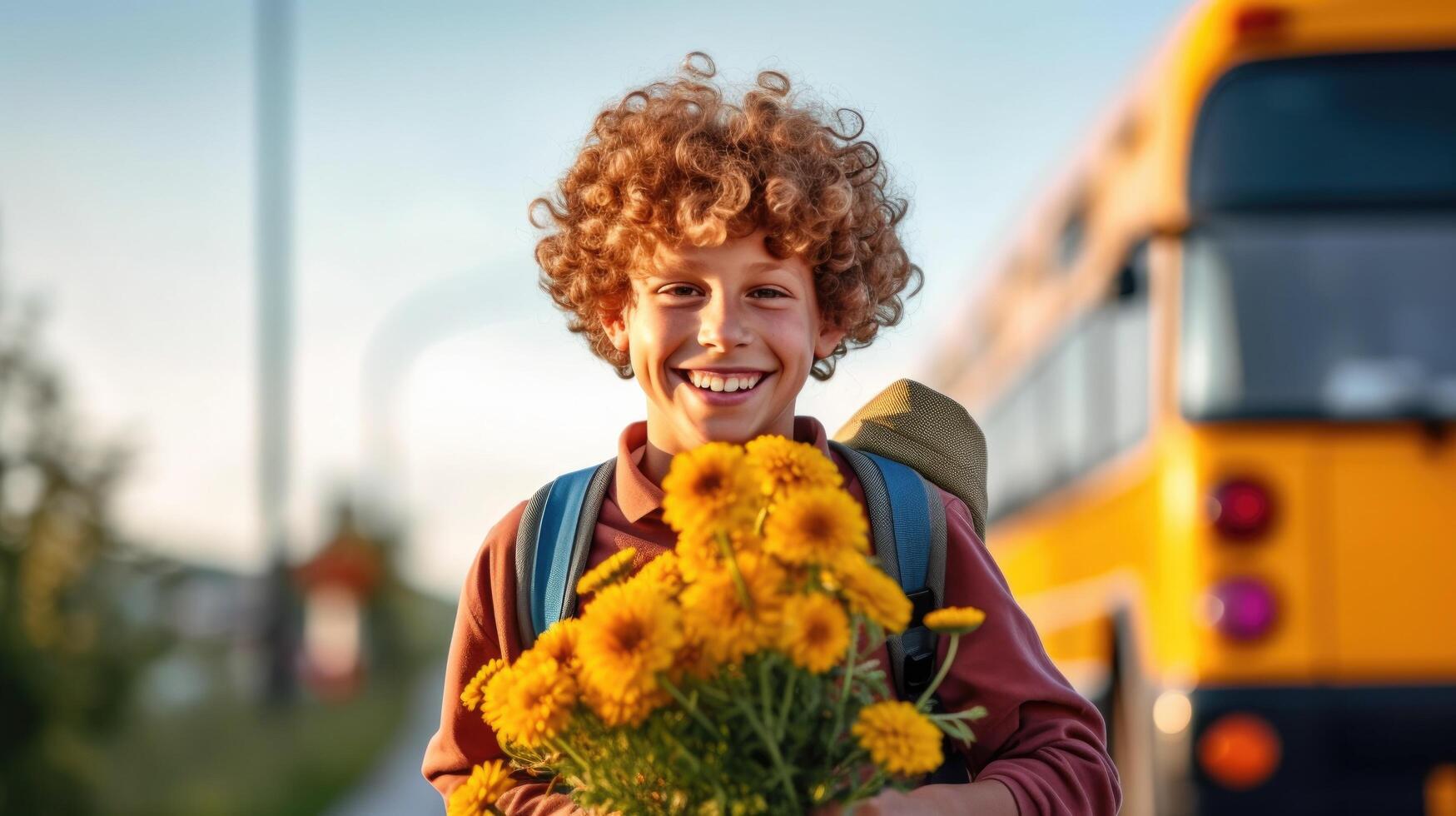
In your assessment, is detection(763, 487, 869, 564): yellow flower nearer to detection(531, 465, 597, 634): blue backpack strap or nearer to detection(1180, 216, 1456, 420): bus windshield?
detection(531, 465, 597, 634): blue backpack strap

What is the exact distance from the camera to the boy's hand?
5.94ft

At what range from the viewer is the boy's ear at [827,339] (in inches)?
91.9

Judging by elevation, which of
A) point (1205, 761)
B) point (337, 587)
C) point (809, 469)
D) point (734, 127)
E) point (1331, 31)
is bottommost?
point (337, 587)

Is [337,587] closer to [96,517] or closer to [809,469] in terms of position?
[96,517]

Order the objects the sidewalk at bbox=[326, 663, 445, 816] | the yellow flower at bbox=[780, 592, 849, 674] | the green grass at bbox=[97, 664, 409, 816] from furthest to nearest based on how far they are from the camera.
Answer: the sidewalk at bbox=[326, 663, 445, 816] → the green grass at bbox=[97, 664, 409, 816] → the yellow flower at bbox=[780, 592, 849, 674]

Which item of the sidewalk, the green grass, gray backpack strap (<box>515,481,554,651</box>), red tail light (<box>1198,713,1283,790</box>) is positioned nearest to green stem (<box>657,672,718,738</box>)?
gray backpack strap (<box>515,481,554,651</box>)

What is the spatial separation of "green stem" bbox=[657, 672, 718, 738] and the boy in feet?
1.22

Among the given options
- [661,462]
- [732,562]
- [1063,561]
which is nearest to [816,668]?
[732,562]

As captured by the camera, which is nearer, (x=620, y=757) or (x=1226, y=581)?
(x=620, y=757)

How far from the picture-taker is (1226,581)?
632cm

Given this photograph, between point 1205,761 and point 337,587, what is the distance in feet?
66.8

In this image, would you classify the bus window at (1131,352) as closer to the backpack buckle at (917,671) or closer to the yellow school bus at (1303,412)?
the yellow school bus at (1303,412)

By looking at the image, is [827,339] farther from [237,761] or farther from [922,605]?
[237,761]

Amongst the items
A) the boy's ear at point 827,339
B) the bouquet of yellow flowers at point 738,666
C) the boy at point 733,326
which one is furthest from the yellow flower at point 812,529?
the boy's ear at point 827,339
